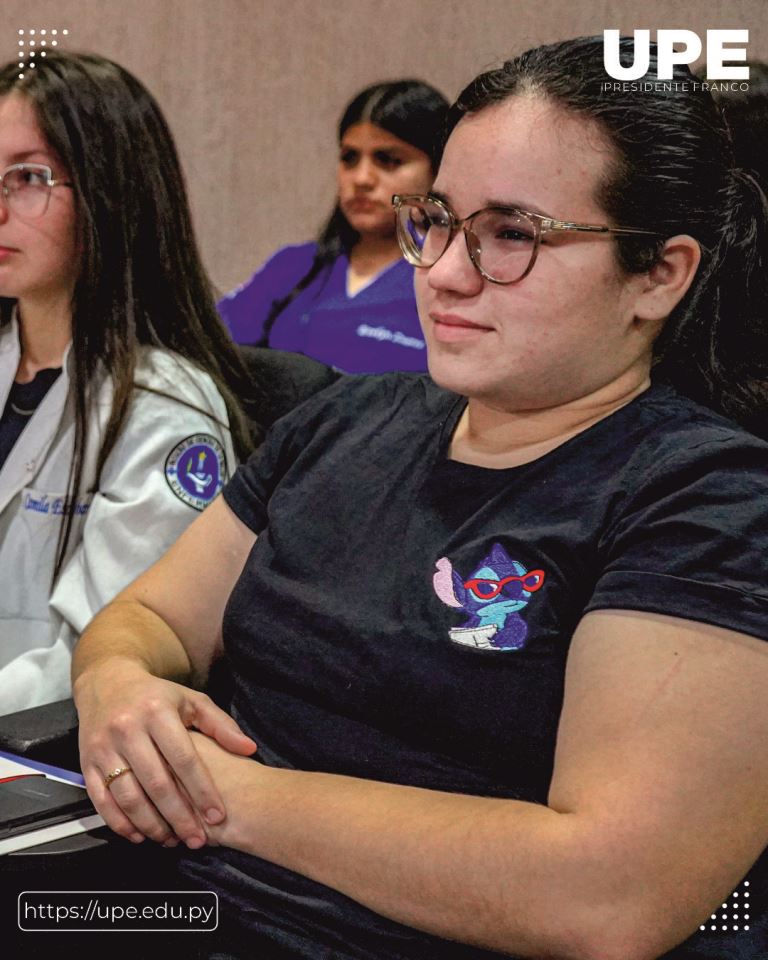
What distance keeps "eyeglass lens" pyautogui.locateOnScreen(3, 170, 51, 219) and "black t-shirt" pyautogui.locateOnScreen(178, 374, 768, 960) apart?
2.20 ft

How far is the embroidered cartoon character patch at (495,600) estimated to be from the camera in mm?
984

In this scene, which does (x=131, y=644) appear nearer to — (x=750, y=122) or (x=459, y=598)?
(x=459, y=598)

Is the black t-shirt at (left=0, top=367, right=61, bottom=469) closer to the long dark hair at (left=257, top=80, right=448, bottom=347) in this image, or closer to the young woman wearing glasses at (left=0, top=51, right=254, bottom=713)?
the young woman wearing glasses at (left=0, top=51, right=254, bottom=713)

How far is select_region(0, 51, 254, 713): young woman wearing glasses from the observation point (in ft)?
4.88

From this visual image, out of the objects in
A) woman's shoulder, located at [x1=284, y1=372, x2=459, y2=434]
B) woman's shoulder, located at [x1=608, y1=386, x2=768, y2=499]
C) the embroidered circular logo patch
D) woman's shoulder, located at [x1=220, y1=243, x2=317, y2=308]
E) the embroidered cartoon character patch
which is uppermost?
woman's shoulder, located at [x1=608, y1=386, x2=768, y2=499]

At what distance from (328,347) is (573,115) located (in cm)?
182

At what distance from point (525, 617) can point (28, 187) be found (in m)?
0.99

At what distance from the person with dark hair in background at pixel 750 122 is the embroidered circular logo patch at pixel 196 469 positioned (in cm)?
72

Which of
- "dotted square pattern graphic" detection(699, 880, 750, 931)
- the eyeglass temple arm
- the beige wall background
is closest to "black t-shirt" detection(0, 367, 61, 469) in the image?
the eyeglass temple arm

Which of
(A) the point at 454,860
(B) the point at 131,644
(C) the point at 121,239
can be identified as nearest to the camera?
(A) the point at 454,860

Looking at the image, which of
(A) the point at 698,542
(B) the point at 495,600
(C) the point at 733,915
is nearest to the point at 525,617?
(B) the point at 495,600

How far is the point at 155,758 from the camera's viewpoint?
105 cm

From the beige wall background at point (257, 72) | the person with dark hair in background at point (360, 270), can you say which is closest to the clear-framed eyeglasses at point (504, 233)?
the beige wall background at point (257, 72)

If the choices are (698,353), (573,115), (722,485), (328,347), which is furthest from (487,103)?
(328,347)
